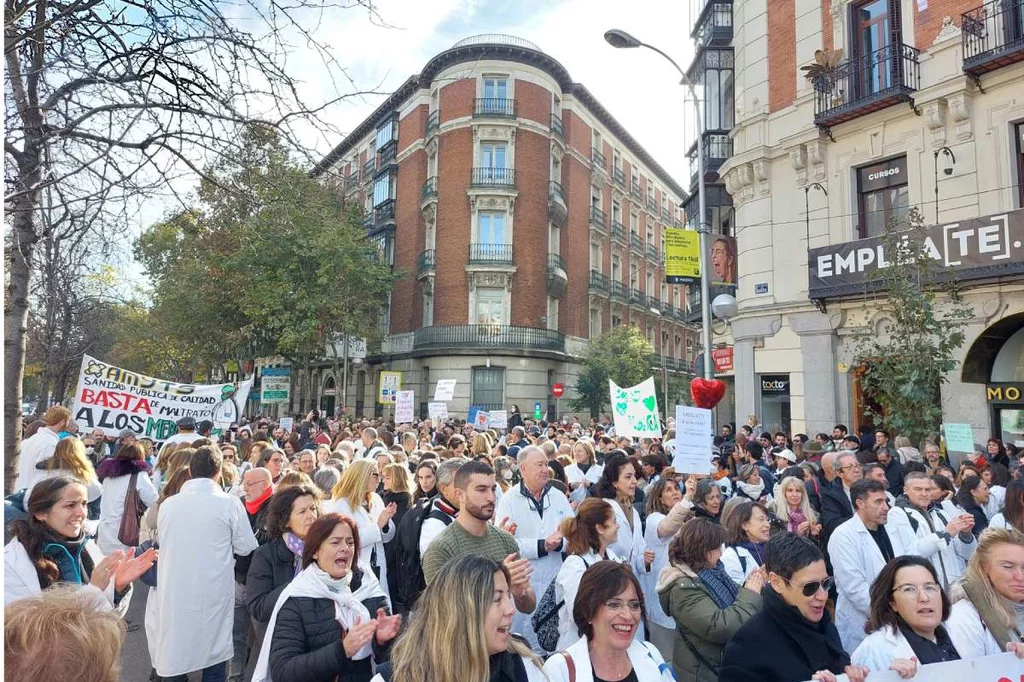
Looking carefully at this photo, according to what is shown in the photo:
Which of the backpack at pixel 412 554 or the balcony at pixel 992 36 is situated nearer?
the backpack at pixel 412 554

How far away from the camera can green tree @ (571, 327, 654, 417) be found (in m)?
34.0

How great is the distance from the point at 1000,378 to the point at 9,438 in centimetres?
1690

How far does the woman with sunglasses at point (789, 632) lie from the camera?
3162mm

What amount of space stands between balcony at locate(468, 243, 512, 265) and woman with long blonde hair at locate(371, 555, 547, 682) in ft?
103

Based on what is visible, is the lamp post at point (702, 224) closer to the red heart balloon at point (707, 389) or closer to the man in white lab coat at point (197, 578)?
the red heart balloon at point (707, 389)

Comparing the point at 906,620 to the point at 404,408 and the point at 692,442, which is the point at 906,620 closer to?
the point at 692,442

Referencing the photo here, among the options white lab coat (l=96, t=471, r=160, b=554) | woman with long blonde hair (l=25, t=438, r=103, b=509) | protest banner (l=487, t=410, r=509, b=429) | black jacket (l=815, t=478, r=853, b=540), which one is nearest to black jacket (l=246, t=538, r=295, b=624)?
woman with long blonde hair (l=25, t=438, r=103, b=509)

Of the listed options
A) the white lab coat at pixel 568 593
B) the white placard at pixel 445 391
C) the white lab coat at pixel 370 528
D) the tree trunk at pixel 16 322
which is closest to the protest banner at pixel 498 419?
the white placard at pixel 445 391

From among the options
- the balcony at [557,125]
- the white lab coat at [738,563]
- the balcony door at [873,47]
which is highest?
the balcony at [557,125]

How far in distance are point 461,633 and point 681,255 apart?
12.1 metres

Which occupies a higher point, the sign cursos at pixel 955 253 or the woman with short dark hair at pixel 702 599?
the sign cursos at pixel 955 253

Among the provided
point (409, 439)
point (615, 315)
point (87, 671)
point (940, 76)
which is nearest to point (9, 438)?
point (87, 671)

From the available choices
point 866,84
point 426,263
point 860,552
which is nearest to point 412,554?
point 860,552

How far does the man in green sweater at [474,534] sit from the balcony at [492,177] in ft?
102
